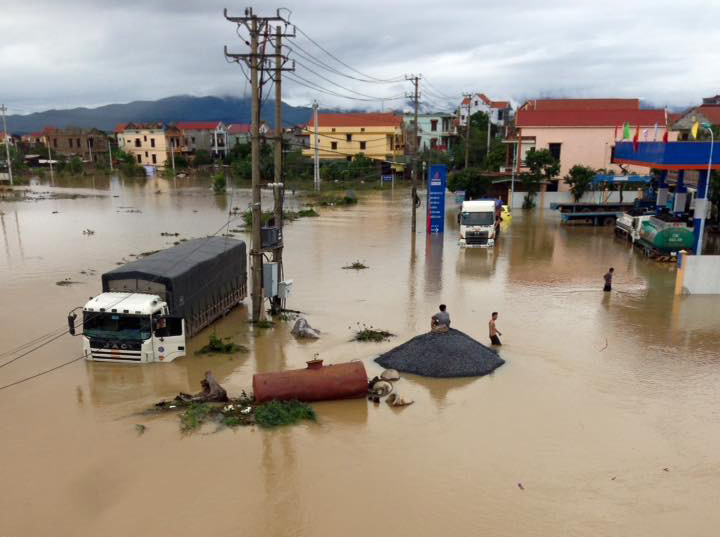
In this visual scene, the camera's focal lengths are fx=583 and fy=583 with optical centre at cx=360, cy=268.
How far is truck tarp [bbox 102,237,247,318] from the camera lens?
1554cm

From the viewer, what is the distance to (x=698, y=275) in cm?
2217

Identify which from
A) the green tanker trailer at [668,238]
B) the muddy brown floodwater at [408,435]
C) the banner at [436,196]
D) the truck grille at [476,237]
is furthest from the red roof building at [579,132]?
the muddy brown floodwater at [408,435]

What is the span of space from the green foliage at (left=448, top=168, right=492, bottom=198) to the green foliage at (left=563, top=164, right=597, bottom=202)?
6705 mm

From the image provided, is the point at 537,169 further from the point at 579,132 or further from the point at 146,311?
the point at 146,311

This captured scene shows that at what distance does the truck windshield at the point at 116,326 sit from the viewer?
14.9 m

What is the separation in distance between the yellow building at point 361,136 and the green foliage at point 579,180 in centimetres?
3371

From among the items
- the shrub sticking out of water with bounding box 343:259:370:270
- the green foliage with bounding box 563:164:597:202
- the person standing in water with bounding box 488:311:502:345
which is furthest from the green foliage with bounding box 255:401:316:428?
the green foliage with bounding box 563:164:597:202

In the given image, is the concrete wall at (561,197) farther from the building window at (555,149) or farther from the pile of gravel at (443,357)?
the pile of gravel at (443,357)

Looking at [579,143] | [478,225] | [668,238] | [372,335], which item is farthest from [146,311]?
[579,143]

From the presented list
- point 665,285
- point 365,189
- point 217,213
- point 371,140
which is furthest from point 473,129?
point 665,285

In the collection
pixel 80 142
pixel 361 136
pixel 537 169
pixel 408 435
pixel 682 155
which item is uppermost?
pixel 361 136

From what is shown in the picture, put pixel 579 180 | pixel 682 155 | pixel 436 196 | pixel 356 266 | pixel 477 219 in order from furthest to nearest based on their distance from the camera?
pixel 579 180
pixel 436 196
pixel 477 219
pixel 356 266
pixel 682 155

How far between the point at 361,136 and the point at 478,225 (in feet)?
155

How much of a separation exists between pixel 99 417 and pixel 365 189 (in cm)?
5443
